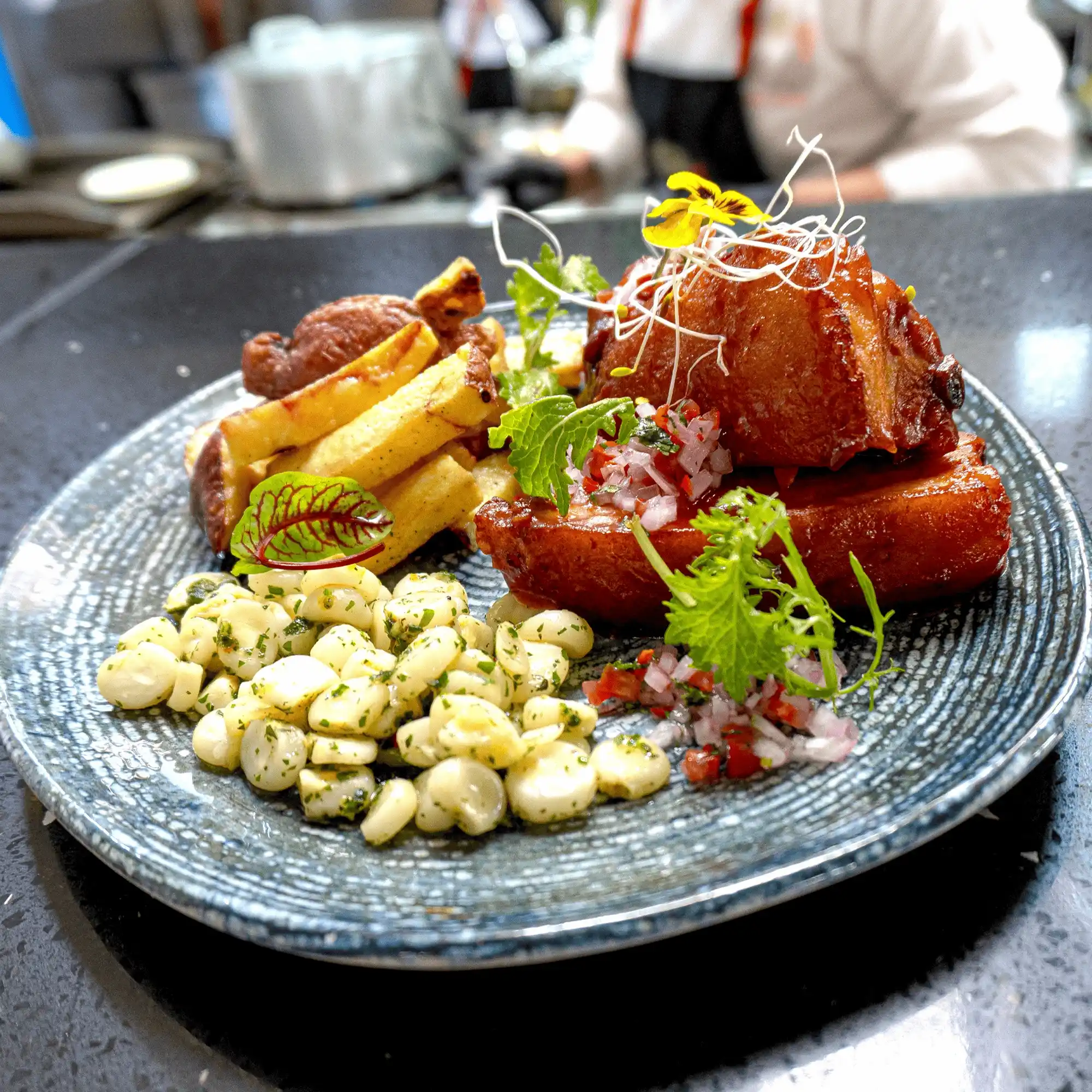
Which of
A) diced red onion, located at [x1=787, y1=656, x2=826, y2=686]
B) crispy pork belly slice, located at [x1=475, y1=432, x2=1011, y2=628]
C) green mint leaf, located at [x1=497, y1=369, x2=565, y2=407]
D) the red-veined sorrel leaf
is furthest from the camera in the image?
green mint leaf, located at [x1=497, y1=369, x2=565, y2=407]

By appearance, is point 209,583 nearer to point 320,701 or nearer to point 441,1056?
point 320,701

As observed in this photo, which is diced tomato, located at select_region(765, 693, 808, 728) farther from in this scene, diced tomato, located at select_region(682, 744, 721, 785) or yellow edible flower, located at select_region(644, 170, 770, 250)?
yellow edible flower, located at select_region(644, 170, 770, 250)

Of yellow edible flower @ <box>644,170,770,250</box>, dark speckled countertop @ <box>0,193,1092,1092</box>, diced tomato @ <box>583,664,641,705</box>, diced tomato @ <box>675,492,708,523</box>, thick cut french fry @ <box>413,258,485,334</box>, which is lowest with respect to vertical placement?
dark speckled countertop @ <box>0,193,1092,1092</box>

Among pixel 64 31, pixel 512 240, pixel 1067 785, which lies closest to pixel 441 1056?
pixel 1067 785

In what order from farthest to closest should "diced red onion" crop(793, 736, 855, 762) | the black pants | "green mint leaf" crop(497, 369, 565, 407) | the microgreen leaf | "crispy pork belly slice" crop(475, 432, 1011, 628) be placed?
the black pants
the microgreen leaf
"green mint leaf" crop(497, 369, 565, 407)
"crispy pork belly slice" crop(475, 432, 1011, 628)
"diced red onion" crop(793, 736, 855, 762)

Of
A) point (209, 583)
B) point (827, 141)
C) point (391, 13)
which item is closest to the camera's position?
point (209, 583)

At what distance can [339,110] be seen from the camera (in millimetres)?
5113

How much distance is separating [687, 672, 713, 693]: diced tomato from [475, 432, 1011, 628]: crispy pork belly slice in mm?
202

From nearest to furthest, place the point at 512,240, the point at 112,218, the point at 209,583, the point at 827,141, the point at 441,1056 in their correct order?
the point at 441,1056, the point at 209,583, the point at 512,240, the point at 827,141, the point at 112,218

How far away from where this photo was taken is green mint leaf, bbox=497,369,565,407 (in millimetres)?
1979

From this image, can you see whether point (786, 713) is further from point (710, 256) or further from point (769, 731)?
point (710, 256)

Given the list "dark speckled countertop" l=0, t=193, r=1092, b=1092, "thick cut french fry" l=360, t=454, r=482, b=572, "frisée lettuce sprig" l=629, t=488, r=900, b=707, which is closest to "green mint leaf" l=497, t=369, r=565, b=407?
"thick cut french fry" l=360, t=454, r=482, b=572

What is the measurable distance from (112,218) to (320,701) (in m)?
4.39

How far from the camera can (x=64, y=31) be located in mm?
7609
